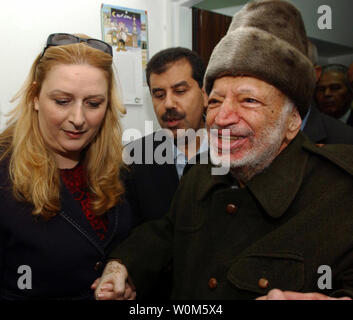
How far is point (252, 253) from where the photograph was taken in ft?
2.90

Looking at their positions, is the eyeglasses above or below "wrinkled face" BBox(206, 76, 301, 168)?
above

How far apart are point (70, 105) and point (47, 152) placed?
202 millimetres

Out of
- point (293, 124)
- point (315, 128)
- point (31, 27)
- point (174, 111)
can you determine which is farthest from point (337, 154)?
point (31, 27)

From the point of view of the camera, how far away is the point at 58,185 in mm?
1196

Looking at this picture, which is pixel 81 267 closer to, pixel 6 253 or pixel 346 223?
pixel 6 253

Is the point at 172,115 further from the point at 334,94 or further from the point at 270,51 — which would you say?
the point at 334,94

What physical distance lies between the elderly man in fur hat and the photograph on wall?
1240mm

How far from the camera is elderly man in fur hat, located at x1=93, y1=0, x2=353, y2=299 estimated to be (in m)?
0.84

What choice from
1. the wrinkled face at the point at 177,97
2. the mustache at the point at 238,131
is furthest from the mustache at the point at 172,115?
the mustache at the point at 238,131

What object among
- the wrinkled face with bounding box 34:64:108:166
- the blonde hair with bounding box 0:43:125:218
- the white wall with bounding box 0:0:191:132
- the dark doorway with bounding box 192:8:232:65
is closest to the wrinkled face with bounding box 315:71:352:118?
the dark doorway with bounding box 192:8:232:65

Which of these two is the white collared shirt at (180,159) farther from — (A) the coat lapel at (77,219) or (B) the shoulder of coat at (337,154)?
(B) the shoulder of coat at (337,154)

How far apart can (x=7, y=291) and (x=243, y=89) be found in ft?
3.28

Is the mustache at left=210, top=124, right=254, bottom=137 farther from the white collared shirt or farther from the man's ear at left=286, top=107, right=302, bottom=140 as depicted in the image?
the white collared shirt
